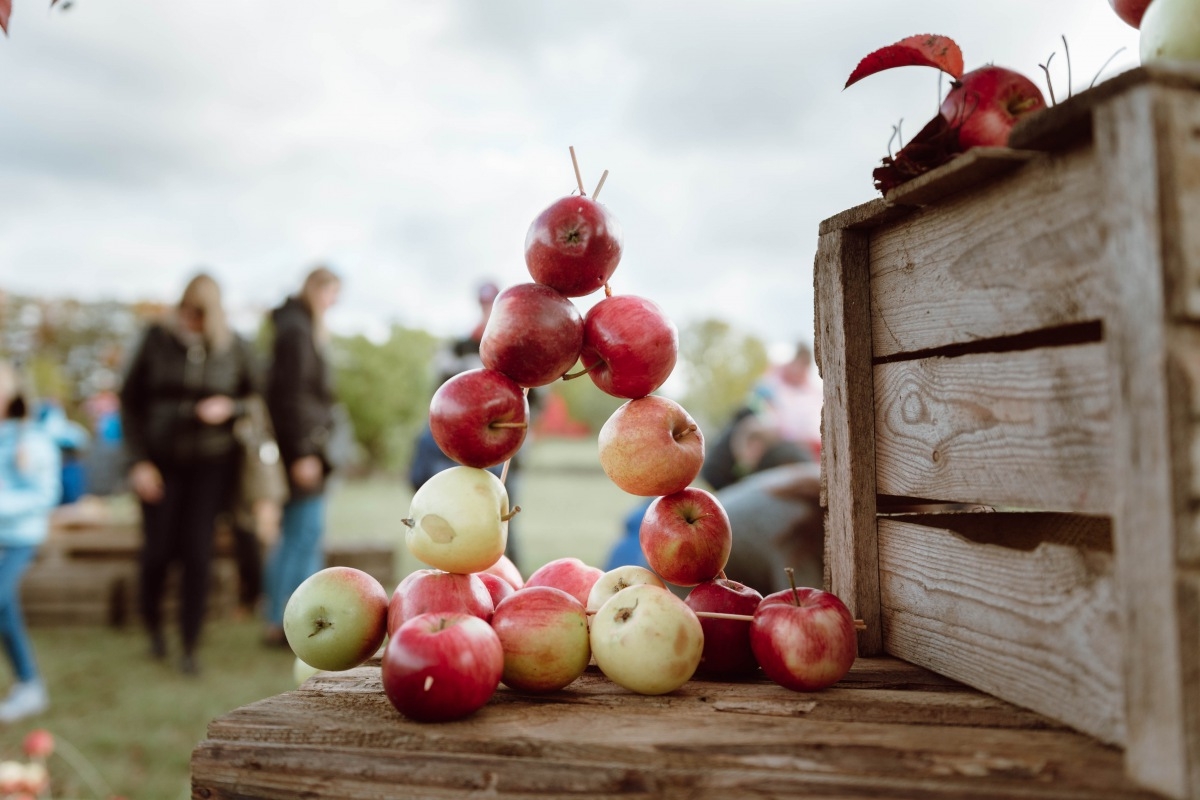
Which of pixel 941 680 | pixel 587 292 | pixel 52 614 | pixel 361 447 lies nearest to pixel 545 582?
pixel 587 292

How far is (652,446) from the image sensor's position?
144cm

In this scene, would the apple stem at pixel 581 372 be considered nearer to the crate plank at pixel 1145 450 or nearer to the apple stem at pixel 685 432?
the apple stem at pixel 685 432

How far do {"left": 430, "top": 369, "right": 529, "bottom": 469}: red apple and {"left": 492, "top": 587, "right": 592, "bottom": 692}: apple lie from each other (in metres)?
0.23

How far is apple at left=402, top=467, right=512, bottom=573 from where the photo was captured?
1283 millimetres

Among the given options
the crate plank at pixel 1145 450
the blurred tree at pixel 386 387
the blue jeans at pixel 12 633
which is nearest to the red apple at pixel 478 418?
the crate plank at pixel 1145 450

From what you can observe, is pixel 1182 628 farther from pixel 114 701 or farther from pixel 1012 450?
pixel 114 701

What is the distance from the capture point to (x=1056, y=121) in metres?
0.99

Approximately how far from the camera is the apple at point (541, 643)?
1213mm

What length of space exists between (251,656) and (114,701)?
881mm

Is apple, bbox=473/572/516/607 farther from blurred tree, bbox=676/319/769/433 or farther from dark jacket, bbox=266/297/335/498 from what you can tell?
blurred tree, bbox=676/319/769/433

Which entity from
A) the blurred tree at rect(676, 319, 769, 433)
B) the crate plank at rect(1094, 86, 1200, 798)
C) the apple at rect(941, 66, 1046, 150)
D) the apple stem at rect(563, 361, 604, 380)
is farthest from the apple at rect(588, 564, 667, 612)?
the blurred tree at rect(676, 319, 769, 433)

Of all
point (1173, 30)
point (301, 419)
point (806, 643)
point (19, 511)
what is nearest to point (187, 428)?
point (301, 419)

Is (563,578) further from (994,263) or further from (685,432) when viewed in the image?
(994,263)

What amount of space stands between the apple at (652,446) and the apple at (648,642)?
0.81 ft
